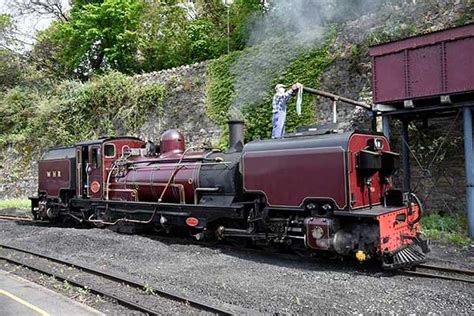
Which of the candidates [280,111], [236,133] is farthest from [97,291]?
[280,111]

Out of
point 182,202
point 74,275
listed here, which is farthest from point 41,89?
point 74,275

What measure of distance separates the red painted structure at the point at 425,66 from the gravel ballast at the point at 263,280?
3592 mm

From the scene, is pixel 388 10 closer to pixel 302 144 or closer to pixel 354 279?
pixel 302 144

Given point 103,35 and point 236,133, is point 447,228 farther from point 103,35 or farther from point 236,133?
point 103,35

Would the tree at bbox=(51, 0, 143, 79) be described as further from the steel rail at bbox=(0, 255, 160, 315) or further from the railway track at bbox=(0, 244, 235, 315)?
the steel rail at bbox=(0, 255, 160, 315)

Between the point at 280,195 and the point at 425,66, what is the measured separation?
15.7 ft

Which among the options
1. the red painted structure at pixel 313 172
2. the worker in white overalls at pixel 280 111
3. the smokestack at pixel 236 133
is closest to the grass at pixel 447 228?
the red painted structure at pixel 313 172

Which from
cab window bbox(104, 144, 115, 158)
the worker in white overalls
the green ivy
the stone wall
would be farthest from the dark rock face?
cab window bbox(104, 144, 115, 158)

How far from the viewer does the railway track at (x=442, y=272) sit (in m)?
6.38

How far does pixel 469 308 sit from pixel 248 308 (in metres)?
2.57

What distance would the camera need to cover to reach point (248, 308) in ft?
17.6

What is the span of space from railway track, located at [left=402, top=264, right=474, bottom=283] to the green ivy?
7958mm

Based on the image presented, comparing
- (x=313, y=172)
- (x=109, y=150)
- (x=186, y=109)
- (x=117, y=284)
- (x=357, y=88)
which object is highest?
(x=186, y=109)

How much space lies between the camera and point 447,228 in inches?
404
